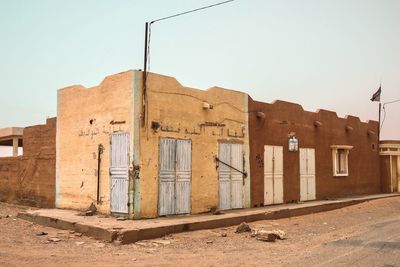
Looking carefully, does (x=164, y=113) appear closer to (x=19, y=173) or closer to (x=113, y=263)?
(x=113, y=263)

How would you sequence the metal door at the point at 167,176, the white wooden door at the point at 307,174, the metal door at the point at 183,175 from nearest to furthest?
the metal door at the point at 167,176 < the metal door at the point at 183,175 < the white wooden door at the point at 307,174

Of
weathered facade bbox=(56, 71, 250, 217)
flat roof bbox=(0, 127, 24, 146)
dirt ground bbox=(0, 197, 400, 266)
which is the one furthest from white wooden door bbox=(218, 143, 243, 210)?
flat roof bbox=(0, 127, 24, 146)

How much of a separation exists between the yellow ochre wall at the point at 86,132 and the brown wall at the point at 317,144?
17.5 feet

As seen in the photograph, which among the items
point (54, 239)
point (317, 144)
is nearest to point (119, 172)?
point (54, 239)

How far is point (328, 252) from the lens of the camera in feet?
27.7

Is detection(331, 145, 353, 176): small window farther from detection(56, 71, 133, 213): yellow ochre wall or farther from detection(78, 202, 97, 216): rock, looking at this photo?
detection(78, 202, 97, 216): rock

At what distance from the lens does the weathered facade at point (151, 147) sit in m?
11.5

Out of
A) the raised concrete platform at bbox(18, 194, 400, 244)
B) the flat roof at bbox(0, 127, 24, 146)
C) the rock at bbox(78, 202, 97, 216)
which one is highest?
the flat roof at bbox(0, 127, 24, 146)

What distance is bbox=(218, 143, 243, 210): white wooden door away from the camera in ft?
45.4

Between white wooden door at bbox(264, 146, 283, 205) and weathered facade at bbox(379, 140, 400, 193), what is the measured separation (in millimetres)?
10164

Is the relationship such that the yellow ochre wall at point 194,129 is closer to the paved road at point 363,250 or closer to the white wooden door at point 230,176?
the white wooden door at point 230,176

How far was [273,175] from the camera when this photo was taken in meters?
16.1

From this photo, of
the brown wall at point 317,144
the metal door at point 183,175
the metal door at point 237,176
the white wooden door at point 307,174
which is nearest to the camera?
→ the metal door at point 183,175

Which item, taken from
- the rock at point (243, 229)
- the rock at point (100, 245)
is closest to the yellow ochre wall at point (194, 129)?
the rock at point (243, 229)
